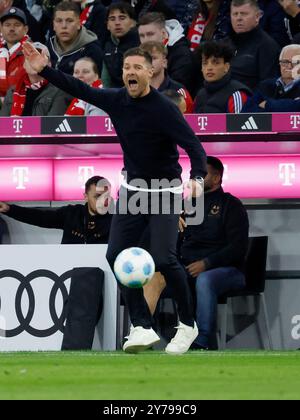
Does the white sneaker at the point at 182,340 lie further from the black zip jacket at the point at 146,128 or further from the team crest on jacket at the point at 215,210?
the team crest on jacket at the point at 215,210

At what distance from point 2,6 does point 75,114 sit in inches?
126

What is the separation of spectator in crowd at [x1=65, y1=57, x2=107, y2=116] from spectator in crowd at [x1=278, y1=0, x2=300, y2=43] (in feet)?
7.45

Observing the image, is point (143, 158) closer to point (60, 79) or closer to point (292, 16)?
point (60, 79)

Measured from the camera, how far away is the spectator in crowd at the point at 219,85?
494 inches

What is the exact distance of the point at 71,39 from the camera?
14203 mm

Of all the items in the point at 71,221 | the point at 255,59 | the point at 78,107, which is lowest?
the point at 71,221

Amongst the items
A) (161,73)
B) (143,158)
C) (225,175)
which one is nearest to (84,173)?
(161,73)

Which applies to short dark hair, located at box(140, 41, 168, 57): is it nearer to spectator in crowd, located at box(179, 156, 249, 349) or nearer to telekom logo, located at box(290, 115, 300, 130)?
spectator in crowd, located at box(179, 156, 249, 349)

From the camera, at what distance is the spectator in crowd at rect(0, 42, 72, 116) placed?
43.8 feet

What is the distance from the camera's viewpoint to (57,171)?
44.3ft

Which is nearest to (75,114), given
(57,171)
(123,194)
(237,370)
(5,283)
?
(57,171)

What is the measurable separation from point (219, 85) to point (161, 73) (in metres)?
0.71

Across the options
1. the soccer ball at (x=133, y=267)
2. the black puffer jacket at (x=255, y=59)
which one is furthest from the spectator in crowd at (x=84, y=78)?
the soccer ball at (x=133, y=267)

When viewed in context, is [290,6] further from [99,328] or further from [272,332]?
[99,328]
